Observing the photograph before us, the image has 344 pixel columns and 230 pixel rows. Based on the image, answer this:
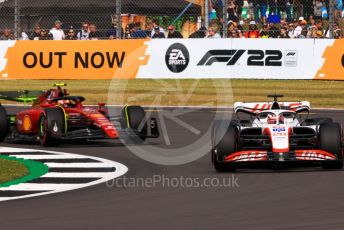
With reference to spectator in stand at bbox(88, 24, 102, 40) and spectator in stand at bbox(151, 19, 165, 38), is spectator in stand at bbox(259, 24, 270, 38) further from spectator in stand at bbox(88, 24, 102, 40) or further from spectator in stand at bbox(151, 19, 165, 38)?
spectator in stand at bbox(88, 24, 102, 40)

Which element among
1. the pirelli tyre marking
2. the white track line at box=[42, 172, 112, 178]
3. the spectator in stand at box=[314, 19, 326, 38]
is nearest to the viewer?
the pirelli tyre marking

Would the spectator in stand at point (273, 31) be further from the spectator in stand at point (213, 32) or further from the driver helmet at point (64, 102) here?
the driver helmet at point (64, 102)

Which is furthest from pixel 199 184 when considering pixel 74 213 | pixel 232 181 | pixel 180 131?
pixel 180 131

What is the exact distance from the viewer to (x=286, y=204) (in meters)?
11.5

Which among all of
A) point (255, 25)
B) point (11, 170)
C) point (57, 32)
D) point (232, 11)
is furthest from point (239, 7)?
point (11, 170)

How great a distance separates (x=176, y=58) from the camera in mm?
29891

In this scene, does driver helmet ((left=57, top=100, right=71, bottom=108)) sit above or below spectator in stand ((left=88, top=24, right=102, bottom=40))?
below

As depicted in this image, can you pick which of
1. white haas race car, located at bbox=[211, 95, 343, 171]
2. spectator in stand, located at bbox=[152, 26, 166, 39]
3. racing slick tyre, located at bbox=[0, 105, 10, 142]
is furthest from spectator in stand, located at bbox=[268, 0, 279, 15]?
white haas race car, located at bbox=[211, 95, 343, 171]

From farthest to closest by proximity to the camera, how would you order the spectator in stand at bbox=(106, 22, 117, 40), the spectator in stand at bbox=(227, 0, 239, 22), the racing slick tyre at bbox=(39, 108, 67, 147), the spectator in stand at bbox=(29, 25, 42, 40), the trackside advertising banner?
the spectator in stand at bbox=(29, 25, 42, 40) < the spectator in stand at bbox=(106, 22, 117, 40) < the spectator in stand at bbox=(227, 0, 239, 22) < the trackside advertising banner < the racing slick tyre at bbox=(39, 108, 67, 147)

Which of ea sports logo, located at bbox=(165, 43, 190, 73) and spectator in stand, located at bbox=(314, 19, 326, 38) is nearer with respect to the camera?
spectator in stand, located at bbox=(314, 19, 326, 38)

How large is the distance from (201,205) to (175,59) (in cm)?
1855

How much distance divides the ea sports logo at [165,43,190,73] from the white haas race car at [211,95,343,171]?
14.4m

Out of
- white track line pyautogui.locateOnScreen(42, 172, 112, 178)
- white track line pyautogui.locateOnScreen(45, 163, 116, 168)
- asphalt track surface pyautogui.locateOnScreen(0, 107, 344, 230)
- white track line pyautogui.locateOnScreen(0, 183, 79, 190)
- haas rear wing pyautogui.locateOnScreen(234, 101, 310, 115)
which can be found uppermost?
haas rear wing pyautogui.locateOnScreen(234, 101, 310, 115)

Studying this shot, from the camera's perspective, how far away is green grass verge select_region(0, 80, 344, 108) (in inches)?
1122
